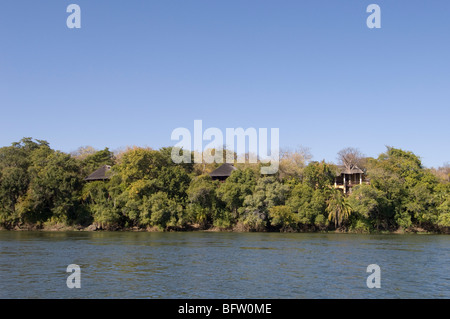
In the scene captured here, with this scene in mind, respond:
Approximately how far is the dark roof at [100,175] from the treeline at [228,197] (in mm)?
1580

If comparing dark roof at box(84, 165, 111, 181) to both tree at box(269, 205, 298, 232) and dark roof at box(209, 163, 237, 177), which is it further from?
tree at box(269, 205, 298, 232)

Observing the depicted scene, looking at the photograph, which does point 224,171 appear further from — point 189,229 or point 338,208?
point 338,208

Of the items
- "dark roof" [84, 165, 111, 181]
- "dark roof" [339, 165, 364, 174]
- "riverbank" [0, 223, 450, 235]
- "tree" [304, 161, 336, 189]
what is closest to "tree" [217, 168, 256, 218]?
"riverbank" [0, 223, 450, 235]

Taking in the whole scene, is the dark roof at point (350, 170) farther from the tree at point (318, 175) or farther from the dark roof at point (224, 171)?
the dark roof at point (224, 171)

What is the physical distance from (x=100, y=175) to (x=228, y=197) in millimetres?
23872

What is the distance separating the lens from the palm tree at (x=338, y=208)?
186 ft

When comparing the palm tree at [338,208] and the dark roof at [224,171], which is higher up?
the dark roof at [224,171]

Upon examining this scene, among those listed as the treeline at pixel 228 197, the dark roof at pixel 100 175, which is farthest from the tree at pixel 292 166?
the dark roof at pixel 100 175

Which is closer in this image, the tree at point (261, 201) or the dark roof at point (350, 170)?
the tree at point (261, 201)

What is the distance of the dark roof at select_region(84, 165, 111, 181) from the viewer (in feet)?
230

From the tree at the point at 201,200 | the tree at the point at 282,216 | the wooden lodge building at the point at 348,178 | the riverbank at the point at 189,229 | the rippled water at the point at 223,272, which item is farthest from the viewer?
the wooden lodge building at the point at 348,178

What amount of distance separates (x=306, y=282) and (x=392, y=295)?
12.8 feet
